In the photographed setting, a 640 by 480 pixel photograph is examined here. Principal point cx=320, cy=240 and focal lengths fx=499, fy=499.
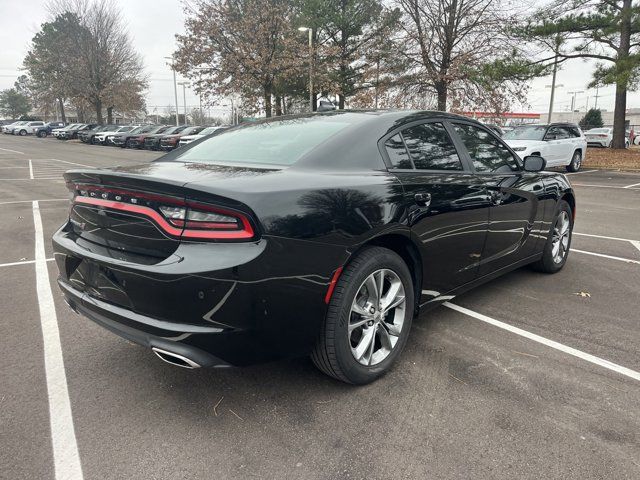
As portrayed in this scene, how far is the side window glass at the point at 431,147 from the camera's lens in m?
3.23

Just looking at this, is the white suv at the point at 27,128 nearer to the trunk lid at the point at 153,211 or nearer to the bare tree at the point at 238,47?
the bare tree at the point at 238,47

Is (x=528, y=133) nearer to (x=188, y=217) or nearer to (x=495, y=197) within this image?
(x=495, y=197)

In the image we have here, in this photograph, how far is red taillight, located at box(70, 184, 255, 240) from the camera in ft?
7.30

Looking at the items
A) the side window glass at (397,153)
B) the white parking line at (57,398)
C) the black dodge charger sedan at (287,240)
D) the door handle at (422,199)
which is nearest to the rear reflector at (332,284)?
the black dodge charger sedan at (287,240)

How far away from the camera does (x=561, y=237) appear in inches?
197

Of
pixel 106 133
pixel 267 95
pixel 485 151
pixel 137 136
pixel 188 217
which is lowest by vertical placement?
pixel 188 217

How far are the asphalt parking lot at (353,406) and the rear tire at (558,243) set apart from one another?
748mm

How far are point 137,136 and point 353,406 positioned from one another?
112ft

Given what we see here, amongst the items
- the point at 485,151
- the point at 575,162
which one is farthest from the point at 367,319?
the point at 575,162

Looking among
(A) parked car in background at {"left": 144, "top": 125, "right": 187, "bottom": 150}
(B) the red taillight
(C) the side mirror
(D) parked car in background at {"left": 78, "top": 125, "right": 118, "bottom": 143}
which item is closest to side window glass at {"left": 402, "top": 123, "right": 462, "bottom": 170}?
(C) the side mirror

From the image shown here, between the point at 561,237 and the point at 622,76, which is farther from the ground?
the point at 622,76

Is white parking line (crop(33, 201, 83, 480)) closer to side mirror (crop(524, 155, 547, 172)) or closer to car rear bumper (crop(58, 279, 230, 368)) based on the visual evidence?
car rear bumper (crop(58, 279, 230, 368))

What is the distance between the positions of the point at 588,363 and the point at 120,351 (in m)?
2.99

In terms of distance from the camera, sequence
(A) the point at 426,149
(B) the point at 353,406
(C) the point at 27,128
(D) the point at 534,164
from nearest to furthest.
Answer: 1. (B) the point at 353,406
2. (A) the point at 426,149
3. (D) the point at 534,164
4. (C) the point at 27,128
